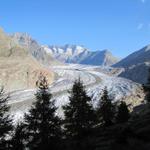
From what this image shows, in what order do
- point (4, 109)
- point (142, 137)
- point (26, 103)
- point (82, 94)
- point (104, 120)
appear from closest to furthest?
point (142, 137) < point (4, 109) < point (82, 94) < point (104, 120) < point (26, 103)

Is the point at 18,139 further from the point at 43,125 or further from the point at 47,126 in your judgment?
the point at 47,126

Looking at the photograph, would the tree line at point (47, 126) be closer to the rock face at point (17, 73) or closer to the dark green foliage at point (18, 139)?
the dark green foliage at point (18, 139)

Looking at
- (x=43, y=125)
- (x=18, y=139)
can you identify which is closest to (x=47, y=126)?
(x=43, y=125)

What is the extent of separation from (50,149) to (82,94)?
13.5 m

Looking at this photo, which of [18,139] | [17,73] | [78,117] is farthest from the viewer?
[17,73]

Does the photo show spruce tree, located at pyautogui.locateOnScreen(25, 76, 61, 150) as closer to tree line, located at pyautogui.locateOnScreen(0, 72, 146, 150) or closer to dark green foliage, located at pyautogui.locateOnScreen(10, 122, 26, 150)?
tree line, located at pyautogui.locateOnScreen(0, 72, 146, 150)

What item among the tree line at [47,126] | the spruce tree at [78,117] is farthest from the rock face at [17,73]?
the tree line at [47,126]

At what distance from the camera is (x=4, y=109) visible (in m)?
28.2

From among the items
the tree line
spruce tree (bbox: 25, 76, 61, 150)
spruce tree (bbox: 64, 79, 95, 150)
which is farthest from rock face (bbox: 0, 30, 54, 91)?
spruce tree (bbox: 25, 76, 61, 150)

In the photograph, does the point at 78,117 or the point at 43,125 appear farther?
the point at 78,117

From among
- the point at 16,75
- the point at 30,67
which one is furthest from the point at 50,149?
the point at 30,67

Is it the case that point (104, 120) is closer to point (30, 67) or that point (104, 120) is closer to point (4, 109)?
point (4, 109)

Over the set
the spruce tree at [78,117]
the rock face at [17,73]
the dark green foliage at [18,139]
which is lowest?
the dark green foliage at [18,139]

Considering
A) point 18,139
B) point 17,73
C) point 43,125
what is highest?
point 17,73
